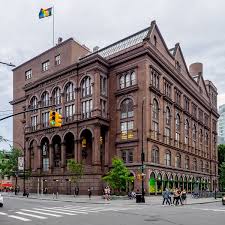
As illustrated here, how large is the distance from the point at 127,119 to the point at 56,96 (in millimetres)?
16033

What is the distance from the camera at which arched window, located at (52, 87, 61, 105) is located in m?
65.8

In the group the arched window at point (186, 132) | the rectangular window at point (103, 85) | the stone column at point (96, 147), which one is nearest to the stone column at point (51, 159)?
the stone column at point (96, 147)

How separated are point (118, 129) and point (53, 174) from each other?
14.5m

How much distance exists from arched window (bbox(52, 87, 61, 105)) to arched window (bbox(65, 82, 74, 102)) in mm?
2199

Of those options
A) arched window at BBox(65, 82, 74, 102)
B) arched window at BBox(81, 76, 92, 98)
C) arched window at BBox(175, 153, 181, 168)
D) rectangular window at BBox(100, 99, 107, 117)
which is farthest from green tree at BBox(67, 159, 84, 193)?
arched window at BBox(175, 153, 181, 168)

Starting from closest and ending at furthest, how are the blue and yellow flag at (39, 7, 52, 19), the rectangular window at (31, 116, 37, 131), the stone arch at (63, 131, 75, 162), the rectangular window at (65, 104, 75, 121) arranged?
1. the blue and yellow flag at (39, 7, 52, 19)
2. the rectangular window at (65, 104, 75, 121)
3. the stone arch at (63, 131, 75, 162)
4. the rectangular window at (31, 116, 37, 131)

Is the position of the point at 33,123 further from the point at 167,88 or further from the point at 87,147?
the point at 167,88

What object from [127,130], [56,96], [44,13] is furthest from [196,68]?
[44,13]

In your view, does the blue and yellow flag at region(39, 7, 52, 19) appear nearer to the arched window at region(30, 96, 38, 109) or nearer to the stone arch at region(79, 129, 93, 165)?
the stone arch at region(79, 129, 93, 165)

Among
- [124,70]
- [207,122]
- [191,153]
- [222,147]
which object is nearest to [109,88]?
[124,70]

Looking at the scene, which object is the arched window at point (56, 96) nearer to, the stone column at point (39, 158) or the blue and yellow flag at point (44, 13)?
the stone column at point (39, 158)

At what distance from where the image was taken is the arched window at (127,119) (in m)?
56.8

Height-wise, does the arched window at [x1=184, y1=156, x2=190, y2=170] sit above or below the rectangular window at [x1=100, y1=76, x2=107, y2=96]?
below

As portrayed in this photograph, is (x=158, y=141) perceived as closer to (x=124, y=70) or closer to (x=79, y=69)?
(x=124, y=70)
